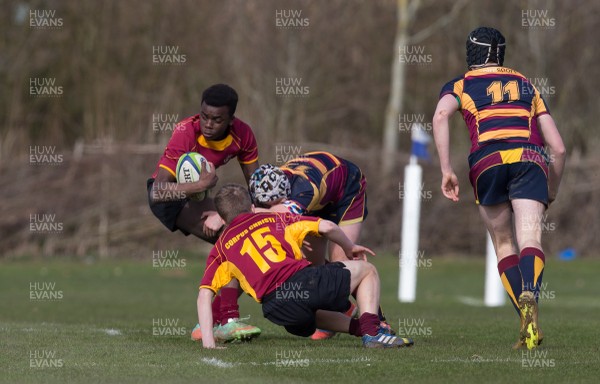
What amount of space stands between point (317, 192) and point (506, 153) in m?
1.57

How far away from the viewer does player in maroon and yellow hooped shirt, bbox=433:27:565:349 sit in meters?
8.42

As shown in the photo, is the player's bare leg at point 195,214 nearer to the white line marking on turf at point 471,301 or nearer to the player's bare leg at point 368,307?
the player's bare leg at point 368,307

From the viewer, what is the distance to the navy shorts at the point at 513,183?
843 cm

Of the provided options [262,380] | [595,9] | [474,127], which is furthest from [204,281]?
Answer: [595,9]

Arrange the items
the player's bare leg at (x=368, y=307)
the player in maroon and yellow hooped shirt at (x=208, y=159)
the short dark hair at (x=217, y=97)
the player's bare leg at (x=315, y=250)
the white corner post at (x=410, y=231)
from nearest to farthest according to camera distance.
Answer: the player's bare leg at (x=368, y=307)
the player's bare leg at (x=315, y=250)
the player in maroon and yellow hooped shirt at (x=208, y=159)
the short dark hair at (x=217, y=97)
the white corner post at (x=410, y=231)

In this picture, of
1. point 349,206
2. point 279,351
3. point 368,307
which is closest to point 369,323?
point 368,307

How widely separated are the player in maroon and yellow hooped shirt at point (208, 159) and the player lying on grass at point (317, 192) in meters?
0.69

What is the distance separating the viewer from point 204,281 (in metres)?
8.37

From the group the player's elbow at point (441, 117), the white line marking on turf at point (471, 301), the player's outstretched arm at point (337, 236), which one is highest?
the player's elbow at point (441, 117)

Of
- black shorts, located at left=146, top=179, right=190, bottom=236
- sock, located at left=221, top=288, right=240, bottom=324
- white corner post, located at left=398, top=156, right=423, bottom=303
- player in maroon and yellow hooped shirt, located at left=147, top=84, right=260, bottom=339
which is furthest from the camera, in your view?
white corner post, located at left=398, top=156, right=423, bottom=303

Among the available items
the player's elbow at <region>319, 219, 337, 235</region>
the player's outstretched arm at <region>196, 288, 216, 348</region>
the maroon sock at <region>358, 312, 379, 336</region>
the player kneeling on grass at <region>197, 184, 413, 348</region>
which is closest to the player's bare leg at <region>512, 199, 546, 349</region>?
the player kneeling on grass at <region>197, 184, 413, 348</region>

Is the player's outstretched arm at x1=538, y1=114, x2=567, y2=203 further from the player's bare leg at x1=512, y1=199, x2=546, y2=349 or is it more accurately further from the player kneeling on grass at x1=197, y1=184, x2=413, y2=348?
the player kneeling on grass at x1=197, y1=184, x2=413, y2=348

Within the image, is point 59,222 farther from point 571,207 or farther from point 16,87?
point 571,207

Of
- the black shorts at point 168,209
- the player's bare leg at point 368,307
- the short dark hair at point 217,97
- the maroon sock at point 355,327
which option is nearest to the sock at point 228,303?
the maroon sock at point 355,327
